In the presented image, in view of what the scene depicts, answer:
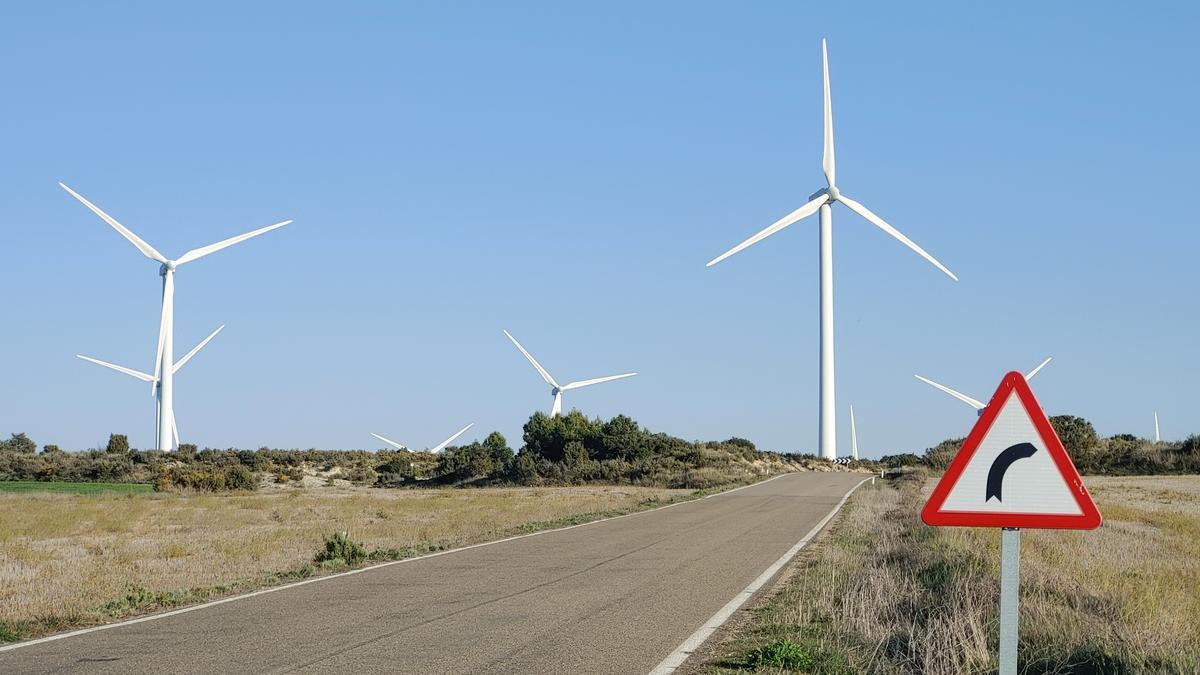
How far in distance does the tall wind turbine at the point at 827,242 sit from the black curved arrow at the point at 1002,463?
58.0 metres

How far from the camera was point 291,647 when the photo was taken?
10.6 metres

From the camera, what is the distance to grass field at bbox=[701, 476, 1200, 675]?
945 centimetres

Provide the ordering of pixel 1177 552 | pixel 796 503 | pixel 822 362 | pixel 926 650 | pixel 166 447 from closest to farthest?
1. pixel 926 650
2. pixel 1177 552
3. pixel 796 503
4. pixel 166 447
5. pixel 822 362

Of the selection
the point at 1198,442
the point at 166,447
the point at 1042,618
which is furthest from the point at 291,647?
the point at 1198,442

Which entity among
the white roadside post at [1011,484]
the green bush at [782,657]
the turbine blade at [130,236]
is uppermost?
the turbine blade at [130,236]

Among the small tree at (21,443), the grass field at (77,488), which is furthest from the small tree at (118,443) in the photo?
the grass field at (77,488)

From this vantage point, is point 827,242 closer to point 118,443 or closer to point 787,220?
point 787,220

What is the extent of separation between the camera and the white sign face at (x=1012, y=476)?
669 centimetres

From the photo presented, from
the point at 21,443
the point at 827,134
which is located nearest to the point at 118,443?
the point at 21,443

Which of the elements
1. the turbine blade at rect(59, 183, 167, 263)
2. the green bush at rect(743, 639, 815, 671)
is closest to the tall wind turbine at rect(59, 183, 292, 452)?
the turbine blade at rect(59, 183, 167, 263)

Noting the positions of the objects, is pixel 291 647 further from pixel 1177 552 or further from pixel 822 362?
pixel 822 362

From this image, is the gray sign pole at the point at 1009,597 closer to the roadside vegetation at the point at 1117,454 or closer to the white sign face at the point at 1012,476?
the white sign face at the point at 1012,476

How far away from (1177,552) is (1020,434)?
16444 millimetres

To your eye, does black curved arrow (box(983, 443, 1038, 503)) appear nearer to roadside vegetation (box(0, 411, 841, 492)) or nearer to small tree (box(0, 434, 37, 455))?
roadside vegetation (box(0, 411, 841, 492))
